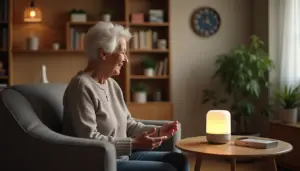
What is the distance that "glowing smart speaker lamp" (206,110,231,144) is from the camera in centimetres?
230

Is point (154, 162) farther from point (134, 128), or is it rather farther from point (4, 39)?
point (4, 39)

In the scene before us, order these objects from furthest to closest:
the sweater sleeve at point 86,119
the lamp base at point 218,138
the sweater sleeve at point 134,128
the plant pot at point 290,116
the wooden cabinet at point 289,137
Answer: the plant pot at point 290,116 < the wooden cabinet at point 289,137 < the sweater sleeve at point 134,128 < the lamp base at point 218,138 < the sweater sleeve at point 86,119

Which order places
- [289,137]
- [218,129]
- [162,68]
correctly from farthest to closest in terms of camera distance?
[162,68]
[289,137]
[218,129]

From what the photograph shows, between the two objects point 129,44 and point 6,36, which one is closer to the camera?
point 6,36

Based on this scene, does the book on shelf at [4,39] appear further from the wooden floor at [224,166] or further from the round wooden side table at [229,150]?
the round wooden side table at [229,150]

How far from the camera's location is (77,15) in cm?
465

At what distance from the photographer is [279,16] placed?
→ 4.59m

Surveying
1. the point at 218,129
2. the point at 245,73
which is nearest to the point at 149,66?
the point at 245,73

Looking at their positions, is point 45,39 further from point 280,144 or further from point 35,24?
point 280,144

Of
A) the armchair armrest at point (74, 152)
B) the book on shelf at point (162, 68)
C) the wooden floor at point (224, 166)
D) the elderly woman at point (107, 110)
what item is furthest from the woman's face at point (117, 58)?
the book on shelf at point (162, 68)

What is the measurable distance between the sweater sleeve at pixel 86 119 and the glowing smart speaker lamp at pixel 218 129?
0.52 m

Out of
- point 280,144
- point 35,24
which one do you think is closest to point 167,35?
point 35,24

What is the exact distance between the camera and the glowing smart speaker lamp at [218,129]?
7.54ft

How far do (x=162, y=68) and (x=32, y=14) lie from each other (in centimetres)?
148
